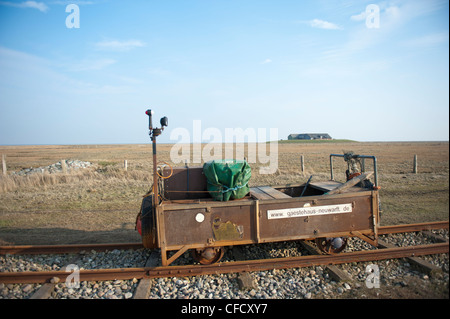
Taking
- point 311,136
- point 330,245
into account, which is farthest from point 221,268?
point 311,136

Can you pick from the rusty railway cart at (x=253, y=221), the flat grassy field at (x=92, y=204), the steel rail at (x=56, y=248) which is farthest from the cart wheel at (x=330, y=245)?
the steel rail at (x=56, y=248)

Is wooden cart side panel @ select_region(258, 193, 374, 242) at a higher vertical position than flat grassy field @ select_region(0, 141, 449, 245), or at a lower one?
higher

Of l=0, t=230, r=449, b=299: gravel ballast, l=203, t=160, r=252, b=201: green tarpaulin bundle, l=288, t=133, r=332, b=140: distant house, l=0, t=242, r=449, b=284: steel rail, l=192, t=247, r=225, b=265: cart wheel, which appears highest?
l=288, t=133, r=332, b=140: distant house

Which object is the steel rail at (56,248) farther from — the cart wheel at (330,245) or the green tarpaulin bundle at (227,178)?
the cart wheel at (330,245)

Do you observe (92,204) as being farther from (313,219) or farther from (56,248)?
(313,219)

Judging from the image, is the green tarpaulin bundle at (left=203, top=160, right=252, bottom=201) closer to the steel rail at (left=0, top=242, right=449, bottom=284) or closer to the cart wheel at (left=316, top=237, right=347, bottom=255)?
the steel rail at (left=0, top=242, right=449, bottom=284)

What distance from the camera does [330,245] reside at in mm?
5746

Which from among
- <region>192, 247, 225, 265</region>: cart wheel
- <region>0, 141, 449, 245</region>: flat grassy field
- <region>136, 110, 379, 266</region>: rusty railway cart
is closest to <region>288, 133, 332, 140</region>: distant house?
<region>0, 141, 449, 245</region>: flat grassy field

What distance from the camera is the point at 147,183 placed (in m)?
15.7

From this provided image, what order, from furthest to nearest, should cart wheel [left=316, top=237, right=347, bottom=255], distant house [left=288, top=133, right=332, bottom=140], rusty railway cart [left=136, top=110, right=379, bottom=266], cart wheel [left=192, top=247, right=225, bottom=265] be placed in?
1. distant house [left=288, top=133, right=332, bottom=140]
2. cart wheel [left=316, top=237, right=347, bottom=255]
3. cart wheel [left=192, top=247, right=225, bottom=265]
4. rusty railway cart [left=136, top=110, right=379, bottom=266]

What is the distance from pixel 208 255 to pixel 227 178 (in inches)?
59.7

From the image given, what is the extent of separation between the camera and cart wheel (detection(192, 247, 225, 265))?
208 inches

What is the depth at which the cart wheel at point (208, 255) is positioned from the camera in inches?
208
